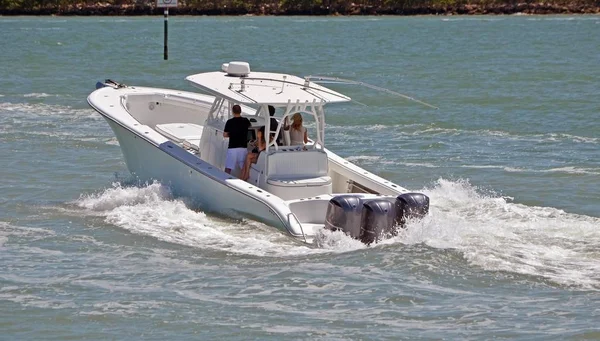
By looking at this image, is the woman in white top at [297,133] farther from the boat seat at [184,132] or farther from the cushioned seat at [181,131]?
the cushioned seat at [181,131]

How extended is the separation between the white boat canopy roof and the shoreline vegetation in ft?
250

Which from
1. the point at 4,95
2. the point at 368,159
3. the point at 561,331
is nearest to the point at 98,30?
the point at 4,95

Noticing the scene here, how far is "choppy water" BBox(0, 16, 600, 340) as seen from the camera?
10.7 m

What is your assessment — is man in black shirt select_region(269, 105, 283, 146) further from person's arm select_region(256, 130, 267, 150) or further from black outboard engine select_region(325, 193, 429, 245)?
black outboard engine select_region(325, 193, 429, 245)

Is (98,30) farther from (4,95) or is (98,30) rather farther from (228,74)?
(228,74)

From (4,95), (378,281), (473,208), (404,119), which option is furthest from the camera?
(4,95)

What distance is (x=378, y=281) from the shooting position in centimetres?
1191

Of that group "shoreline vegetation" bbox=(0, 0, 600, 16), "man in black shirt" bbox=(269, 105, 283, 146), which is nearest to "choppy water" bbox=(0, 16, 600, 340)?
"man in black shirt" bbox=(269, 105, 283, 146)

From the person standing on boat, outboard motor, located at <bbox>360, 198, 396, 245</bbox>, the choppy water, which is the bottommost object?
the choppy water

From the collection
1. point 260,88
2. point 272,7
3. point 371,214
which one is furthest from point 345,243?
point 272,7

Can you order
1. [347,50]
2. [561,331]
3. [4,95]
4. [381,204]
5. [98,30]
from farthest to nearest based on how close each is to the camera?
[98,30], [347,50], [4,95], [381,204], [561,331]

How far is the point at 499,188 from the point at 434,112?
9193mm

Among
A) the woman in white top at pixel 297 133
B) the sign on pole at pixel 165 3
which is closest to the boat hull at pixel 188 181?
the woman in white top at pixel 297 133

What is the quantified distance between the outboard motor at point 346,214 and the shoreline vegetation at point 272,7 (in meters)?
78.6
